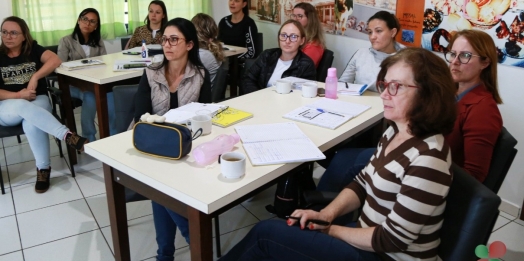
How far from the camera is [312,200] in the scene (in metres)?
1.63

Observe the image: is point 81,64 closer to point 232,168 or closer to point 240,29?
point 240,29

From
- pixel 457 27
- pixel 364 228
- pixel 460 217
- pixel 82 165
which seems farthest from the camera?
pixel 82 165

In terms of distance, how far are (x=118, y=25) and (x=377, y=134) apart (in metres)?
3.34

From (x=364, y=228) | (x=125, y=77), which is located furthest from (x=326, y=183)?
(x=125, y=77)

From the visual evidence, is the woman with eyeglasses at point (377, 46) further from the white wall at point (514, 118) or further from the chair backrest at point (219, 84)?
the chair backrest at point (219, 84)

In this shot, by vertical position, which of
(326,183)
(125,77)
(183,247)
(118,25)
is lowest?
(183,247)

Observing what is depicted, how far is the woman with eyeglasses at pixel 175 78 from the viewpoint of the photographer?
7.62 feet

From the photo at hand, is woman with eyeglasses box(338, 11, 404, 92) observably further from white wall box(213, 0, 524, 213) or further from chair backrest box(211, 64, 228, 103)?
chair backrest box(211, 64, 228, 103)

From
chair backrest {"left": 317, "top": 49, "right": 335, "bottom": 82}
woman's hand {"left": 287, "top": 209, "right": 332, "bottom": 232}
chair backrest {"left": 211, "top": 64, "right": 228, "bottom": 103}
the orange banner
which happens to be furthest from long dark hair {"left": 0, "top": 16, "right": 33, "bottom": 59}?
the orange banner

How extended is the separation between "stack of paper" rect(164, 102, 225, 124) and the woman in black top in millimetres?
2364

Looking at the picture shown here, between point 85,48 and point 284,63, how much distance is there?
1.85 metres

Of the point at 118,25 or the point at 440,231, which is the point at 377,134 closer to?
the point at 440,231

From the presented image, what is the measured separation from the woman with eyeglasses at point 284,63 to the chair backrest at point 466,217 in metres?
1.76

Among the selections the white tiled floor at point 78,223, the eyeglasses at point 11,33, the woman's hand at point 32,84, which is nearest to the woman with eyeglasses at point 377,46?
the white tiled floor at point 78,223
